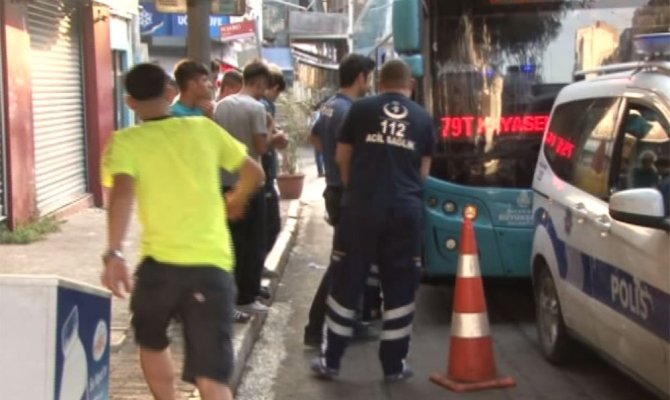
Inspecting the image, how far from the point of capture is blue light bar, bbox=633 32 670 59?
587 centimetres

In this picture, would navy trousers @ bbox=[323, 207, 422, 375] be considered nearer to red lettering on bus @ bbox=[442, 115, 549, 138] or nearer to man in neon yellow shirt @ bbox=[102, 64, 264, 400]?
man in neon yellow shirt @ bbox=[102, 64, 264, 400]

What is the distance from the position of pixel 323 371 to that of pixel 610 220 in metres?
2.10

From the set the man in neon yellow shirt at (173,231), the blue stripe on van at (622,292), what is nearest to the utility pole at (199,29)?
the blue stripe on van at (622,292)

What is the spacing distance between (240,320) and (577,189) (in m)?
2.53

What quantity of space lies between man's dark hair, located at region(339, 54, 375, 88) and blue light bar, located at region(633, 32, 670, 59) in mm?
2102

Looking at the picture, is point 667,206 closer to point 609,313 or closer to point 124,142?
point 609,313

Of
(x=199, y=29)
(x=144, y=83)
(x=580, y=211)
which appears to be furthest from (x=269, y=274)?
(x=144, y=83)

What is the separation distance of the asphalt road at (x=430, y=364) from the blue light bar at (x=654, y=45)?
1984mm

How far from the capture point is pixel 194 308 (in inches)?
180

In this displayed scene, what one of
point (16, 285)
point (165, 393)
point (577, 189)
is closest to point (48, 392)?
point (16, 285)

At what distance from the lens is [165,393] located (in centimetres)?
483

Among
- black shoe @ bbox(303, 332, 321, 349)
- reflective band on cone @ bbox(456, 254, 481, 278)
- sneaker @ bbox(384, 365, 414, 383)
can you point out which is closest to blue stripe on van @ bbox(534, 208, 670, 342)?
reflective band on cone @ bbox(456, 254, 481, 278)

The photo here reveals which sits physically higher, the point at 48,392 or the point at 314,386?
the point at 48,392

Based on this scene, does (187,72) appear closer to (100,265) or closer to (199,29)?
(199,29)
